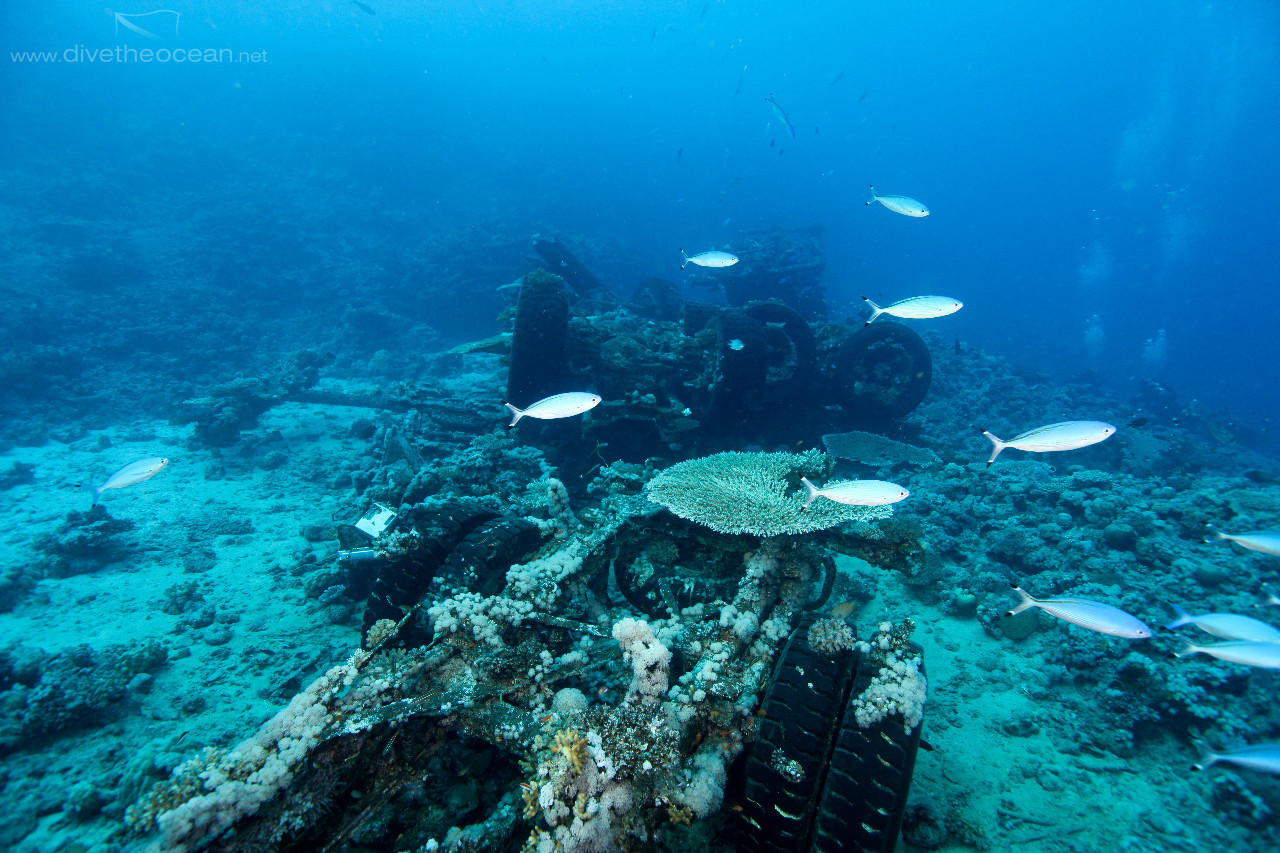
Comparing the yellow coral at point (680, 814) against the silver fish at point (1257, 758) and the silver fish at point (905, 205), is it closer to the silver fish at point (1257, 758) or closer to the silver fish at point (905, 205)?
the silver fish at point (1257, 758)

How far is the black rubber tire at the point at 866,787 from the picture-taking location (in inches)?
89.5

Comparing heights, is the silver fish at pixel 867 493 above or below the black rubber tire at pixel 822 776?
above

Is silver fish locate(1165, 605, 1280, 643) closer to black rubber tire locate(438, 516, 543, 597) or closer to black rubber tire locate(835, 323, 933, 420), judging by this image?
black rubber tire locate(438, 516, 543, 597)

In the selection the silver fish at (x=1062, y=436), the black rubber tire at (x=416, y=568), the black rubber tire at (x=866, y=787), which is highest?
the silver fish at (x=1062, y=436)

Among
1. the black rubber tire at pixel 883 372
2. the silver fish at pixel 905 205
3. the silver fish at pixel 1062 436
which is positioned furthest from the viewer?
the black rubber tire at pixel 883 372

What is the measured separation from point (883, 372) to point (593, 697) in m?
8.50

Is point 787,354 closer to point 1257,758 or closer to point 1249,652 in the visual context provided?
point 1249,652

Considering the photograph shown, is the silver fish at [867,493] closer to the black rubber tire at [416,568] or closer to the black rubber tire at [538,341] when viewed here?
the black rubber tire at [416,568]

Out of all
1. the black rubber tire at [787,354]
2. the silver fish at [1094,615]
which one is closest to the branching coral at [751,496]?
the silver fish at [1094,615]

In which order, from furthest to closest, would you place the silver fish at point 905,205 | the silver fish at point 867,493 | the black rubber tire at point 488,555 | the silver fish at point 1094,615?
1. the silver fish at point 905,205
2. the black rubber tire at point 488,555
3. the silver fish at point 867,493
4. the silver fish at point 1094,615

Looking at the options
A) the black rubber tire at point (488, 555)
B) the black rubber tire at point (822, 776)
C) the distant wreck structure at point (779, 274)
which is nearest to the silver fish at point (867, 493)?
the black rubber tire at point (822, 776)

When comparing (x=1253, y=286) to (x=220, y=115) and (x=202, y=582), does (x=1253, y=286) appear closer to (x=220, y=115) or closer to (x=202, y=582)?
(x=202, y=582)

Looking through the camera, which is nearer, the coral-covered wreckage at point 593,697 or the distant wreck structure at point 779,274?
the coral-covered wreckage at point 593,697

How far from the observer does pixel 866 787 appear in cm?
239
